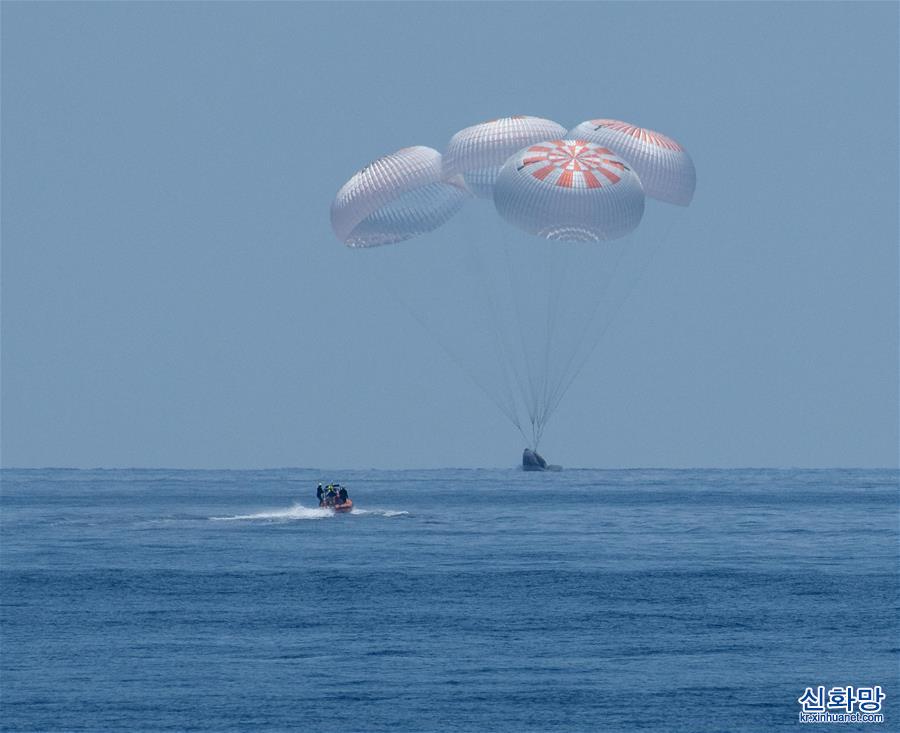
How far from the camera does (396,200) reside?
54.8 m

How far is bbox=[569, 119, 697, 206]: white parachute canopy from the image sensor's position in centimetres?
5141

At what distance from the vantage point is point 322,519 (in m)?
61.8

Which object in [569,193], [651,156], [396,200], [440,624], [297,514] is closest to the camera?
[440,624]

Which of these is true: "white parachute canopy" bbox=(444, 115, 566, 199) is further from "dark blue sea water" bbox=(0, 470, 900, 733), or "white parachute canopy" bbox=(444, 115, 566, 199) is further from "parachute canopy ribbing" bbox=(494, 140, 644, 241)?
"dark blue sea water" bbox=(0, 470, 900, 733)

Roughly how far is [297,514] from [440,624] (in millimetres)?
31825

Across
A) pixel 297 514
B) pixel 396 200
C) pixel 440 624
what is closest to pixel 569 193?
pixel 396 200

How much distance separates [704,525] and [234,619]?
2855 centimetres

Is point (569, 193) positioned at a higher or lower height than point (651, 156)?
lower

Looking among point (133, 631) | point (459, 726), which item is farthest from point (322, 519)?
point (459, 726)

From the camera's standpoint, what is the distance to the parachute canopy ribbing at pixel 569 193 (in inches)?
1884

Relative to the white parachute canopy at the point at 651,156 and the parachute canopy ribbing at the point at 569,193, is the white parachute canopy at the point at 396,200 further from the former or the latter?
the white parachute canopy at the point at 651,156

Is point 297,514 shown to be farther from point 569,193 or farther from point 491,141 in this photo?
point 569,193

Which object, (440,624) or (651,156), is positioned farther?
(651,156)

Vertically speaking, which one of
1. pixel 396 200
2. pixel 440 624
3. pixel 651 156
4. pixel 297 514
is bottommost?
pixel 440 624
